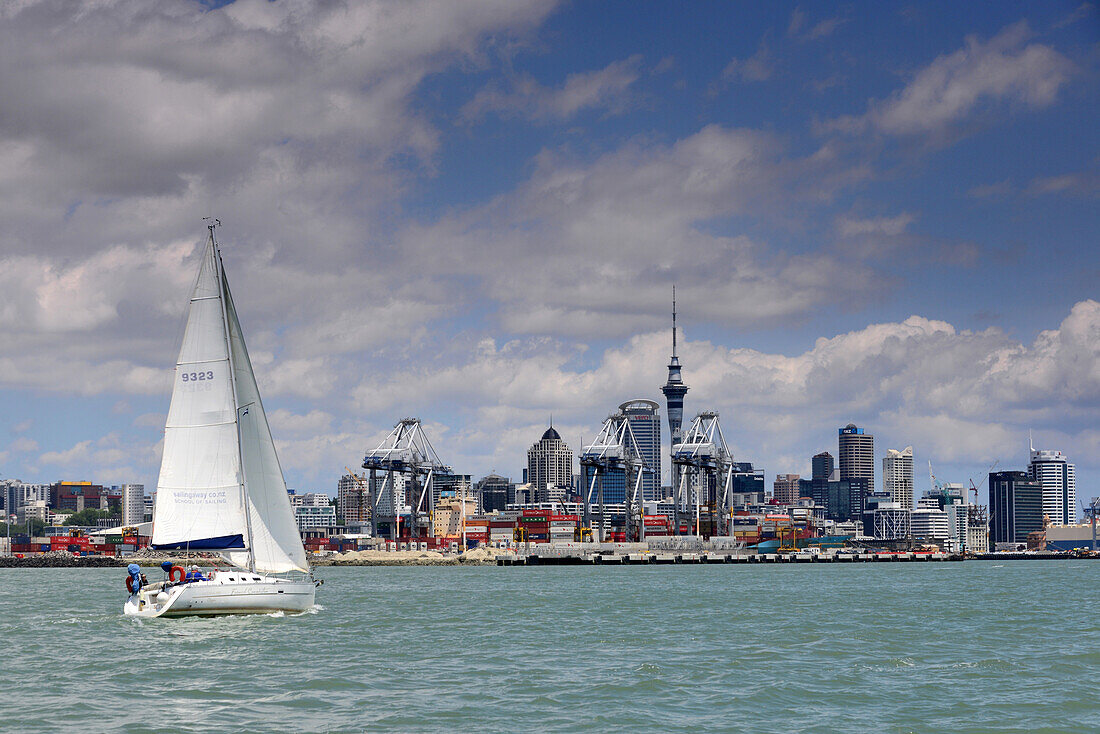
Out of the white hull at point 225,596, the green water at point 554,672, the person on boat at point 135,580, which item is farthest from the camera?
the person on boat at point 135,580

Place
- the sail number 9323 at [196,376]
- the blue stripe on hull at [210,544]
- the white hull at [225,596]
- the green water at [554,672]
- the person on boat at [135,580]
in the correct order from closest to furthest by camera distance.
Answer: the green water at [554,672] < the white hull at [225,596] < the blue stripe on hull at [210,544] < the sail number 9323 at [196,376] < the person on boat at [135,580]

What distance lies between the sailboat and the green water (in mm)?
1949

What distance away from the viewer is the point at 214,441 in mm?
44594

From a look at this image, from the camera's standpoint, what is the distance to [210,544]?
4400cm

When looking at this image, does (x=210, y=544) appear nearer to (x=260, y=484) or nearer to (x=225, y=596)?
(x=225, y=596)

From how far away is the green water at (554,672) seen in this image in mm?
25000

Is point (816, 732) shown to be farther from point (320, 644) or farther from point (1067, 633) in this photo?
point (1067, 633)

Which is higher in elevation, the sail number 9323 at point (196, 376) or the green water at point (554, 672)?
the sail number 9323 at point (196, 376)

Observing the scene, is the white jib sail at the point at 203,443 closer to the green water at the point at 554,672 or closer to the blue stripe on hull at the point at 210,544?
the blue stripe on hull at the point at 210,544

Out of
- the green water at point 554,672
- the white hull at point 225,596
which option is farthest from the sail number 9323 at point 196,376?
the green water at point 554,672

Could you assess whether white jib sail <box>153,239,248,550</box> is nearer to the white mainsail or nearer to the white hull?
the white mainsail

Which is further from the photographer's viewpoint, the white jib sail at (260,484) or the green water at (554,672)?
the white jib sail at (260,484)

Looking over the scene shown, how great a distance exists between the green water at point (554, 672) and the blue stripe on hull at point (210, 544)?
2879 mm

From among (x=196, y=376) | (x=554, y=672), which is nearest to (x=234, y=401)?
(x=196, y=376)
